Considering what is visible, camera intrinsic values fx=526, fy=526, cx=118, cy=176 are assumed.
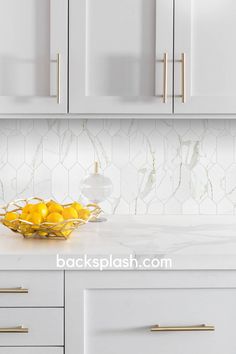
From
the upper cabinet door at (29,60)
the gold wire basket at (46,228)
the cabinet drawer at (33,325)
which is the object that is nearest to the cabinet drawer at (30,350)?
the cabinet drawer at (33,325)

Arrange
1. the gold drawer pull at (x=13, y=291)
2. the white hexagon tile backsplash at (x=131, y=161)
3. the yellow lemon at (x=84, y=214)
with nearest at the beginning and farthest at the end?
the gold drawer pull at (x=13, y=291) < the yellow lemon at (x=84, y=214) < the white hexagon tile backsplash at (x=131, y=161)

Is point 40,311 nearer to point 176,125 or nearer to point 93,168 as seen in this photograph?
point 93,168

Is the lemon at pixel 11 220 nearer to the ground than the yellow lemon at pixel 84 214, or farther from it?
nearer to the ground

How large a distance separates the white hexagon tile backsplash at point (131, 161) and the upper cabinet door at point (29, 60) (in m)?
0.36

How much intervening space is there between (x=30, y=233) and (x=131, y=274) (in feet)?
1.33

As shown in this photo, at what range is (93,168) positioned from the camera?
230cm

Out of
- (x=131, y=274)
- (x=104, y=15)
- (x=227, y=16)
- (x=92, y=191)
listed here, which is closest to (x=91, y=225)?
(x=92, y=191)

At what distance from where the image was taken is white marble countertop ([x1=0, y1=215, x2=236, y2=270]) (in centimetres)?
153

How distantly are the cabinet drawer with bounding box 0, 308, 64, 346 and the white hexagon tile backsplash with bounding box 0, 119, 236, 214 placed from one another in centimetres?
82

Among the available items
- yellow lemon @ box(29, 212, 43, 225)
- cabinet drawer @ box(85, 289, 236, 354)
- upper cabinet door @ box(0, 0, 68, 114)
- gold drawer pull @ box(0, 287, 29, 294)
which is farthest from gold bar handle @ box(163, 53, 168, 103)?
gold drawer pull @ box(0, 287, 29, 294)

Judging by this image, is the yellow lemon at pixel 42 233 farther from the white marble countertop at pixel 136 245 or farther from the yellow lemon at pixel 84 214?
the yellow lemon at pixel 84 214

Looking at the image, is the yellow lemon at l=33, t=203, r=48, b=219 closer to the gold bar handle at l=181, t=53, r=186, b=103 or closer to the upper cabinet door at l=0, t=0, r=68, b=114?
the upper cabinet door at l=0, t=0, r=68, b=114

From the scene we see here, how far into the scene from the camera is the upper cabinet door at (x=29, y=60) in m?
1.93

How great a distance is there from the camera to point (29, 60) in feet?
6.38
